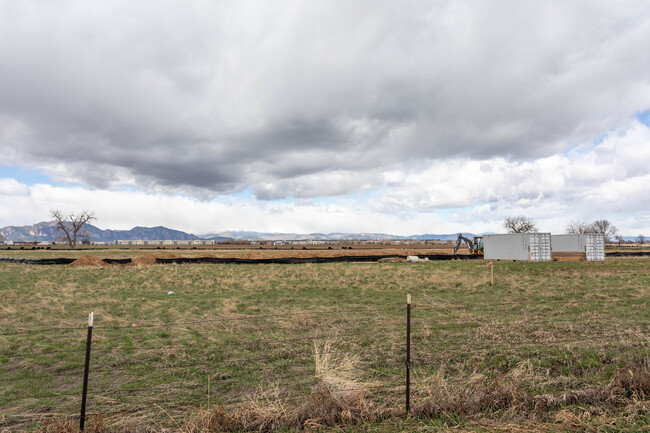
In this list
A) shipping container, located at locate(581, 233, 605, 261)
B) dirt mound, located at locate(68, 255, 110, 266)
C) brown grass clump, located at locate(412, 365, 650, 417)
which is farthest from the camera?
shipping container, located at locate(581, 233, 605, 261)

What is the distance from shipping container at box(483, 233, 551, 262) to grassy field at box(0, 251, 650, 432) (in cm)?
2324

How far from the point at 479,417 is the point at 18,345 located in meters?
10.8

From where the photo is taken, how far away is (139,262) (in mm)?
35188

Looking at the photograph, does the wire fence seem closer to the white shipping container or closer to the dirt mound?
the dirt mound

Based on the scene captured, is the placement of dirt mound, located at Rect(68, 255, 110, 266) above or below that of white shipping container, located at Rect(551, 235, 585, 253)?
below

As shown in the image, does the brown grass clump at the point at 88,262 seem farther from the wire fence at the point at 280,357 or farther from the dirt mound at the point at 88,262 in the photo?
the wire fence at the point at 280,357

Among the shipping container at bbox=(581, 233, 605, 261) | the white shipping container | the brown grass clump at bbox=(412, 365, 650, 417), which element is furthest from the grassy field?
the white shipping container

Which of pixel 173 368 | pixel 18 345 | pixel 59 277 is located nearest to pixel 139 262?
pixel 59 277

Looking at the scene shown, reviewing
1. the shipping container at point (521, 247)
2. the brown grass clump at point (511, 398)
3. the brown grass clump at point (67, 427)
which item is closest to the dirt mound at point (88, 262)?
the brown grass clump at point (67, 427)

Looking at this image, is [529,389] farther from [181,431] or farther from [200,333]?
[200,333]

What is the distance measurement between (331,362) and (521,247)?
38.7 meters

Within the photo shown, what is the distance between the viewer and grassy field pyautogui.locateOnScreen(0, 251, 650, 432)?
16.2 feet

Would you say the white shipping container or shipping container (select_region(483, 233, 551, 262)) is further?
the white shipping container

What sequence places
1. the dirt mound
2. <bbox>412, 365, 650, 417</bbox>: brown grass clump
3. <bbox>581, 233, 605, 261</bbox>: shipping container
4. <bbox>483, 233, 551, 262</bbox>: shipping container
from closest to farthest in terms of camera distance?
<bbox>412, 365, 650, 417</bbox>: brown grass clump
the dirt mound
<bbox>483, 233, 551, 262</bbox>: shipping container
<bbox>581, 233, 605, 261</bbox>: shipping container
